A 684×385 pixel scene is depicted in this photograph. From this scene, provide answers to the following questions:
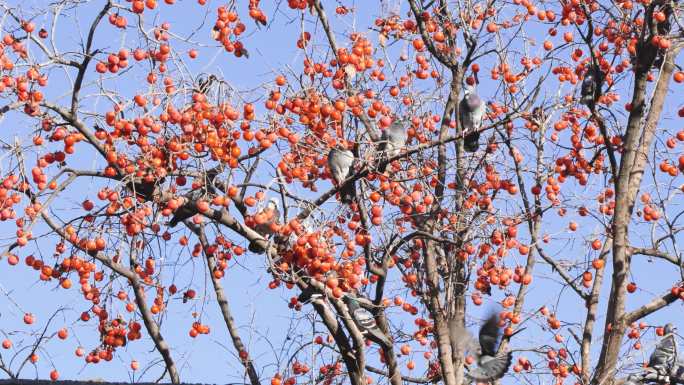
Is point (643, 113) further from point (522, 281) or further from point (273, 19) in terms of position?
point (273, 19)

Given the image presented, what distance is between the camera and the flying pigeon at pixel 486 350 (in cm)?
837

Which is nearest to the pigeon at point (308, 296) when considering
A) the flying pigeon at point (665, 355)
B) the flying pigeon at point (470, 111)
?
the flying pigeon at point (470, 111)

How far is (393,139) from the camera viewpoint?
7.74 metres

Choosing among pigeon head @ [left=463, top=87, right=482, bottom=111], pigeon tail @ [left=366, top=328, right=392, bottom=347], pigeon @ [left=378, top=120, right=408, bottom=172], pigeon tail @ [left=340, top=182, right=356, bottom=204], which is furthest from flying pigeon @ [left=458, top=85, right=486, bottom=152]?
pigeon tail @ [left=366, top=328, right=392, bottom=347]

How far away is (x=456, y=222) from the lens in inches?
318

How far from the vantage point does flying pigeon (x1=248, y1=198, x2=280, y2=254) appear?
7070 millimetres

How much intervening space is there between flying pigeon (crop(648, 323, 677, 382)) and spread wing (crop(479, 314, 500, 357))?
119 centimetres

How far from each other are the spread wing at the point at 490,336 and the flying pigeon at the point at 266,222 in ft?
6.86

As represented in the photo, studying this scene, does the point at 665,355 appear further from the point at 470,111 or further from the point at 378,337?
the point at 378,337

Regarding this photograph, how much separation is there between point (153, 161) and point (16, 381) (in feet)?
8.49

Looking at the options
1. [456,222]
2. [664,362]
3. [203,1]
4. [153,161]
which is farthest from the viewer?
[664,362]

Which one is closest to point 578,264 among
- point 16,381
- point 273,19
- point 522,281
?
point 522,281

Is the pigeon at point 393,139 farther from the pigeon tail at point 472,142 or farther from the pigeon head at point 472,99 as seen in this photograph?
the pigeon head at point 472,99

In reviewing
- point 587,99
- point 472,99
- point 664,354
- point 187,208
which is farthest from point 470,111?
point 187,208
